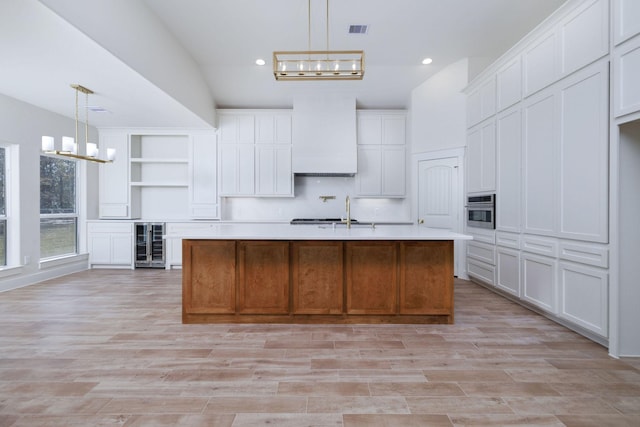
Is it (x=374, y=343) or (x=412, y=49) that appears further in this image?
(x=412, y=49)

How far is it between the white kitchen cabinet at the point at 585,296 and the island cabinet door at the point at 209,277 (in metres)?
3.12

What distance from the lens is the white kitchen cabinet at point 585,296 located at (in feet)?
8.27

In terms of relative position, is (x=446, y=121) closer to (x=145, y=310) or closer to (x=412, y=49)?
(x=412, y=49)

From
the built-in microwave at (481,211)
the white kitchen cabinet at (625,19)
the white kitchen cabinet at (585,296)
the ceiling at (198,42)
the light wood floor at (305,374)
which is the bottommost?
the light wood floor at (305,374)

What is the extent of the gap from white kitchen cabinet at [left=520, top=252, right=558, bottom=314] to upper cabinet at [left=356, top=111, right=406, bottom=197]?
2881mm

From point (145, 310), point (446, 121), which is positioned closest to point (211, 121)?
point (145, 310)

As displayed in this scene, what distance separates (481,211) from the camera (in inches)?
Result: 175

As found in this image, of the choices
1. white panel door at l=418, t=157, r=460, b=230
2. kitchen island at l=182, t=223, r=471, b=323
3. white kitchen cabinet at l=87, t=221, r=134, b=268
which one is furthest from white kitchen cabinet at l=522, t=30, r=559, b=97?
white kitchen cabinet at l=87, t=221, r=134, b=268

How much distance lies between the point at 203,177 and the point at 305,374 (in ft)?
15.8

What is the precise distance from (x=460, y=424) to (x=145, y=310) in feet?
10.8

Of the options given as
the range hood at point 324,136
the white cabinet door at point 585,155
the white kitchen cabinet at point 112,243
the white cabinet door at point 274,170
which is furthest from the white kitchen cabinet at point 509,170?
the white kitchen cabinet at point 112,243

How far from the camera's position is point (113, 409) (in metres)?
1.83

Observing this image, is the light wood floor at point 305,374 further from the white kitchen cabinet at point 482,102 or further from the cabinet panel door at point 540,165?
the white kitchen cabinet at point 482,102

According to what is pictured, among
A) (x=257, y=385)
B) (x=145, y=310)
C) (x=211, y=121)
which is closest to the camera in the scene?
(x=257, y=385)
